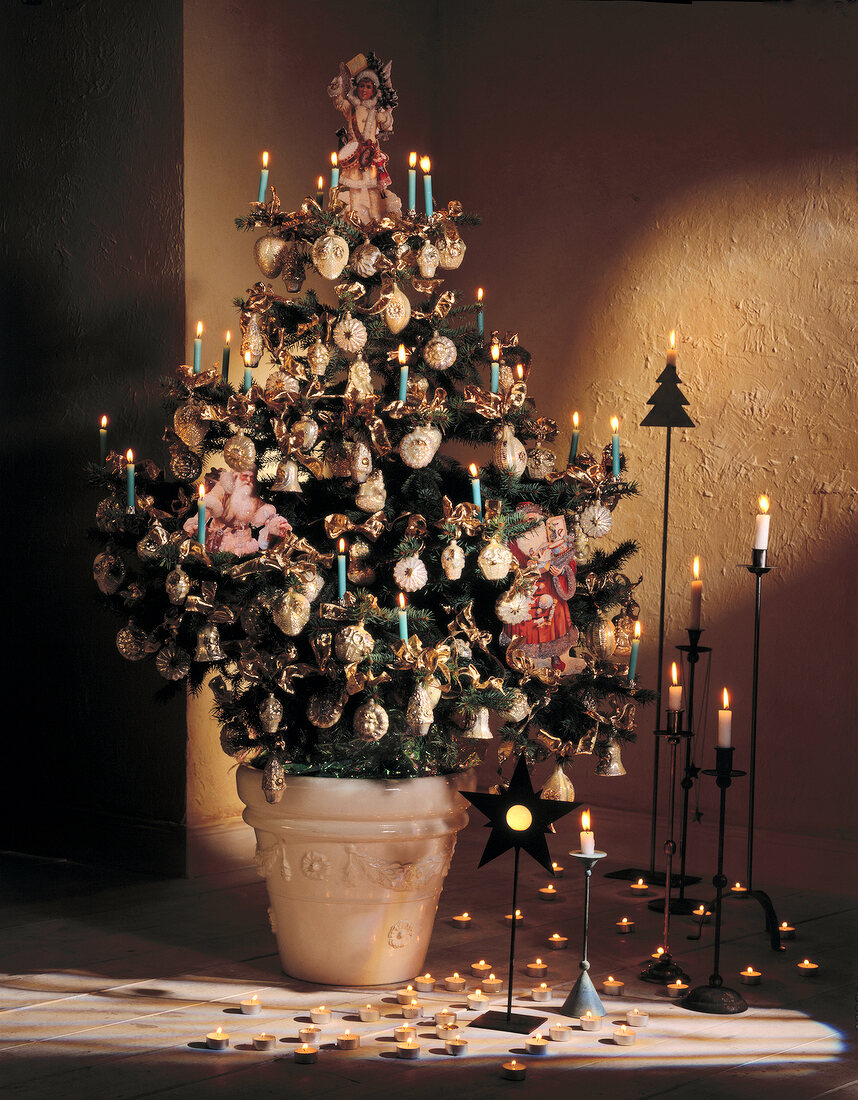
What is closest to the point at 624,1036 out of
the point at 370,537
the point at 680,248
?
the point at 370,537

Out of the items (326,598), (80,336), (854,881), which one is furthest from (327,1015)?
(80,336)

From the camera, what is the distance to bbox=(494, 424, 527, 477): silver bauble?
2965mm

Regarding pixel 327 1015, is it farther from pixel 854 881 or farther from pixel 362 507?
pixel 854 881

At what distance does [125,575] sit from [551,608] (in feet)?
3.25

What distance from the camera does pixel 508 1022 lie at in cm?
279

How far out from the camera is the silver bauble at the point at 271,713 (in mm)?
2826

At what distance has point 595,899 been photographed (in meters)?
3.97

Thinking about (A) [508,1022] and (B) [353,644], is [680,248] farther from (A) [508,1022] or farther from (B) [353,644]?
(A) [508,1022]

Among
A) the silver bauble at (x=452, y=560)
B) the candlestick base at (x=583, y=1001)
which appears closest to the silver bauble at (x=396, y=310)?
the silver bauble at (x=452, y=560)

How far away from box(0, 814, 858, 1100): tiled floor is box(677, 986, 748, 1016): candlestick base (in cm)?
3

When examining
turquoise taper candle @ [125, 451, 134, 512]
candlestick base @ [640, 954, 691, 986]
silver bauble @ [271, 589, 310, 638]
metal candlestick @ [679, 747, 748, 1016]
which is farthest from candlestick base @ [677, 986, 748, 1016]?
turquoise taper candle @ [125, 451, 134, 512]

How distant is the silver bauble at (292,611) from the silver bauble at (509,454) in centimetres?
55

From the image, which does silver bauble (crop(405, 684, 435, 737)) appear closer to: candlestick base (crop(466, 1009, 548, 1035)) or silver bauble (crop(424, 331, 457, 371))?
candlestick base (crop(466, 1009, 548, 1035))

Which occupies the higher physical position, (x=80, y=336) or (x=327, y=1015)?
(x=80, y=336)
